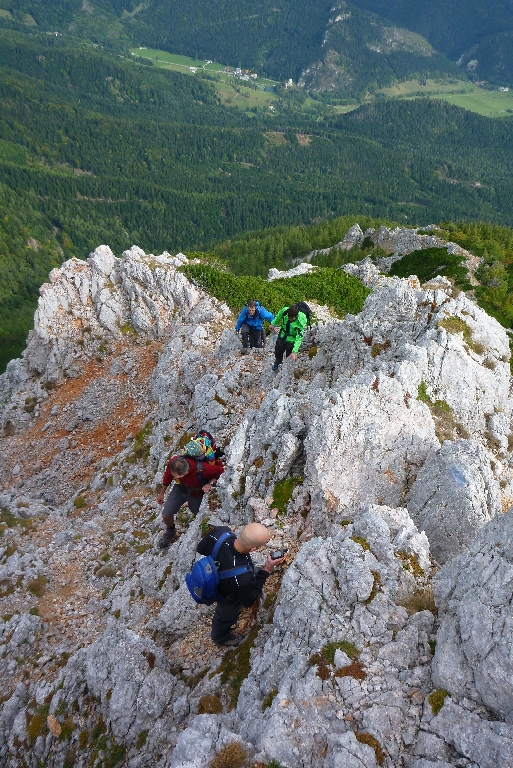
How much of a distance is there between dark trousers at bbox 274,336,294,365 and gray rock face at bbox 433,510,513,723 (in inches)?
483

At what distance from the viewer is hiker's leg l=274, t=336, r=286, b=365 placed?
65.8ft

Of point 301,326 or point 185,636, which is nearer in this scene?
point 185,636

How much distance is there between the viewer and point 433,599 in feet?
30.0

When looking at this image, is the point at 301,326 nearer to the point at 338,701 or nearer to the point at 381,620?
the point at 381,620

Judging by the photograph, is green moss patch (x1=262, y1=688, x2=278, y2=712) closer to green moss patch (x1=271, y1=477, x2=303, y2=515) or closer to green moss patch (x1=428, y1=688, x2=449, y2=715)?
green moss patch (x1=428, y1=688, x2=449, y2=715)

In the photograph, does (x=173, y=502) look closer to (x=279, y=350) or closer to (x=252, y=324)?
(x=279, y=350)

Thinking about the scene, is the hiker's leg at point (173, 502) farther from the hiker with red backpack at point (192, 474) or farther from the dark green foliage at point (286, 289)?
the dark green foliage at point (286, 289)

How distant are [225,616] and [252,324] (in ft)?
53.6

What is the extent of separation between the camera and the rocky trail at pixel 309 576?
764cm

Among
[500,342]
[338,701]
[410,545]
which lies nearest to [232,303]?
[500,342]

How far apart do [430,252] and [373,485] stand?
4834 cm

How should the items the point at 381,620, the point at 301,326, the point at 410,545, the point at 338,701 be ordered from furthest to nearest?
the point at 301,326, the point at 410,545, the point at 381,620, the point at 338,701

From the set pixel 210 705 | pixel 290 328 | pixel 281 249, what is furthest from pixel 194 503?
pixel 281 249

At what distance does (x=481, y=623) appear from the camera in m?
7.73
